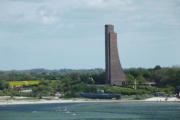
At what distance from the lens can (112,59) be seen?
110m

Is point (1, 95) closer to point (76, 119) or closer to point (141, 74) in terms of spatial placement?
point (141, 74)

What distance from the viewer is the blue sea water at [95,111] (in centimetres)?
7456

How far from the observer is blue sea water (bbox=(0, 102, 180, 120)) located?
74.6 meters

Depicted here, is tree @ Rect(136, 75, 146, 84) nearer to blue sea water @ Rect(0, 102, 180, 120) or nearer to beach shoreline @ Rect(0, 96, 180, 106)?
beach shoreline @ Rect(0, 96, 180, 106)

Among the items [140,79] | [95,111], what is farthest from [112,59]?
[95,111]

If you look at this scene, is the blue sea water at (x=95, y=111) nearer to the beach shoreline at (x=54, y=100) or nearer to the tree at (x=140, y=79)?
the beach shoreline at (x=54, y=100)

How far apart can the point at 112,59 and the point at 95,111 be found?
28.4m

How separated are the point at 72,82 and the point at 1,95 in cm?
1564

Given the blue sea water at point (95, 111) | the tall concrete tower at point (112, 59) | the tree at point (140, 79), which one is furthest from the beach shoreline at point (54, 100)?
the tree at point (140, 79)

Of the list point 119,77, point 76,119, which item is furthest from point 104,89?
point 76,119

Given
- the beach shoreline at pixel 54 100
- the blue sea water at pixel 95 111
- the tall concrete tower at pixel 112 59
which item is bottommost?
the blue sea water at pixel 95 111

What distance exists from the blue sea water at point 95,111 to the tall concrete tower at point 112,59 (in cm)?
1425

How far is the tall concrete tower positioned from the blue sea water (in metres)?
14.2

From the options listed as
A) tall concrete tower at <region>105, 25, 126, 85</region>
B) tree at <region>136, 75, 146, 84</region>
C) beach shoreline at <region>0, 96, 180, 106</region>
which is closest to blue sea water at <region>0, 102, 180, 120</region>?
beach shoreline at <region>0, 96, 180, 106</region>
